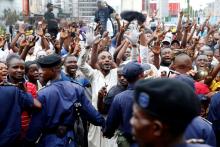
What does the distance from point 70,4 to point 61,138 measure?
89.2 feet

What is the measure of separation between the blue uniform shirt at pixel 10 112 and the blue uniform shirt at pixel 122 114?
3.09ft

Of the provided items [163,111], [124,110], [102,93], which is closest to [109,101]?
[102,93]

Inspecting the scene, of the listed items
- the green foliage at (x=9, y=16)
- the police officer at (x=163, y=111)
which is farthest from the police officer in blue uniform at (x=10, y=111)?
the green foliage at (x=9, y=16)

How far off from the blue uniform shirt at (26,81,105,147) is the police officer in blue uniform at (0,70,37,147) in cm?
21

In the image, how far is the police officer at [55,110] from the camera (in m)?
5.38

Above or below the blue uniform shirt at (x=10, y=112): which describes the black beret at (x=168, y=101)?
above

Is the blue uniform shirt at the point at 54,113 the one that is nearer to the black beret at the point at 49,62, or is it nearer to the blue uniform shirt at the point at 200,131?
the black beret at the point at 49,62

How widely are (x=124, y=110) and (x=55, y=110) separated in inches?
30.6

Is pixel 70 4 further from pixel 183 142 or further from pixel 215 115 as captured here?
pixel 183 142

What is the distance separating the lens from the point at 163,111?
7.80 feet

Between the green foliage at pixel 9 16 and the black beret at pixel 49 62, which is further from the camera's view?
the green foliage at pixel 9 16

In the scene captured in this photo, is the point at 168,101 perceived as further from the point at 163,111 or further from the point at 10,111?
the point at 10,111

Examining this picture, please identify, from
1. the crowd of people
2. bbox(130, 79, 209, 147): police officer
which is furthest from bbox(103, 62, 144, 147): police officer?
bbox(130, 79, 209, 147): police officer

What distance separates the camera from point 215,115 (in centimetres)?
533
